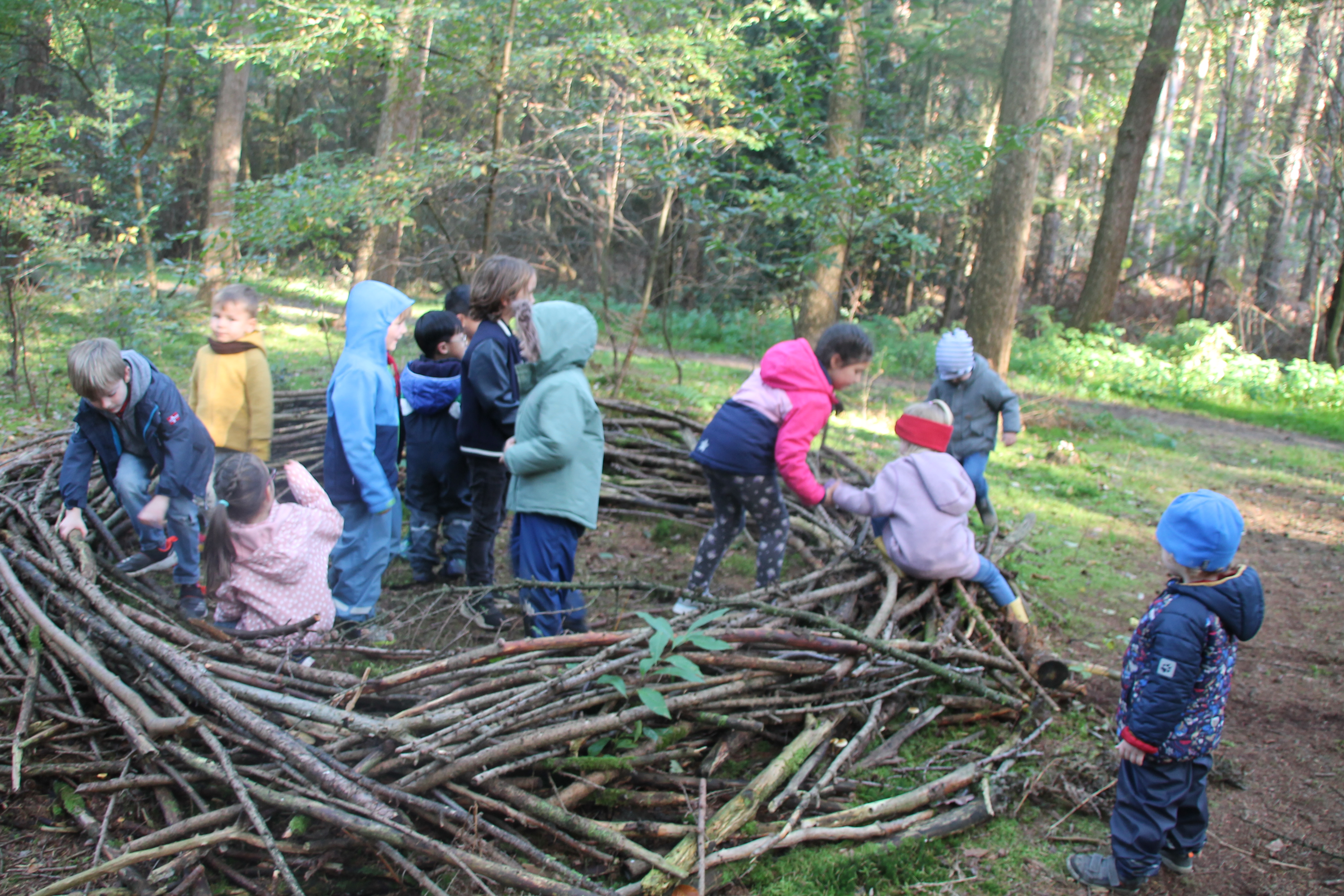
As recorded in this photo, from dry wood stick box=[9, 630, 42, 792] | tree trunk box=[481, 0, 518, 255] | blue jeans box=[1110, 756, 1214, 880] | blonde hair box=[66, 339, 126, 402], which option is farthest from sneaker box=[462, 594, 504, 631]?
tree trunk box=[481, 0, 518, 255]

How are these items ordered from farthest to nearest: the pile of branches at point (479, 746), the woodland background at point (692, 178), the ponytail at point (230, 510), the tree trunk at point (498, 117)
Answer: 1. the woodland background at point (692, 178)
2. the tree trunk at point (498, 117)
3. the ponytail at point (230, 510)
4. the pile of branches at point (479, 746)

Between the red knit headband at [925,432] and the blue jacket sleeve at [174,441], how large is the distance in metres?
3.58

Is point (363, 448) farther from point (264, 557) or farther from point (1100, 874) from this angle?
point (1100, 874)

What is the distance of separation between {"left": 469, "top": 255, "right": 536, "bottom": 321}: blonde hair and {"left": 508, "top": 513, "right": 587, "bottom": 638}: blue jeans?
1.04 metres

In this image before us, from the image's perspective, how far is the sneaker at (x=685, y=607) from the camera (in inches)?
174

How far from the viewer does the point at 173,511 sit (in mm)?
4242

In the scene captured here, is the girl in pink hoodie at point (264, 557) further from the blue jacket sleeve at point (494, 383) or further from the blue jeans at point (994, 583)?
the blue jeans at point (994, 583)

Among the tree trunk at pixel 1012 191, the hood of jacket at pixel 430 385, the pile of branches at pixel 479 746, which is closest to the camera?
the pile of branches at pixel 479 746

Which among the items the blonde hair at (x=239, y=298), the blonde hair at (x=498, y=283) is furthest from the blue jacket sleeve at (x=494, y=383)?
the blonde hair at (x=239, y=298)

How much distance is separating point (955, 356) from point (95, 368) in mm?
5205

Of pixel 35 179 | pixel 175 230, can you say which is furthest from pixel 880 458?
pixel 175 230

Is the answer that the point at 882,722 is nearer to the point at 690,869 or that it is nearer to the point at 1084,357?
the point at 690,869

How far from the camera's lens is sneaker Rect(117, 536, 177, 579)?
174 inches

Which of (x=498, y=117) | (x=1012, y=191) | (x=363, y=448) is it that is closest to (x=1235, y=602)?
(x=363, y=448)
